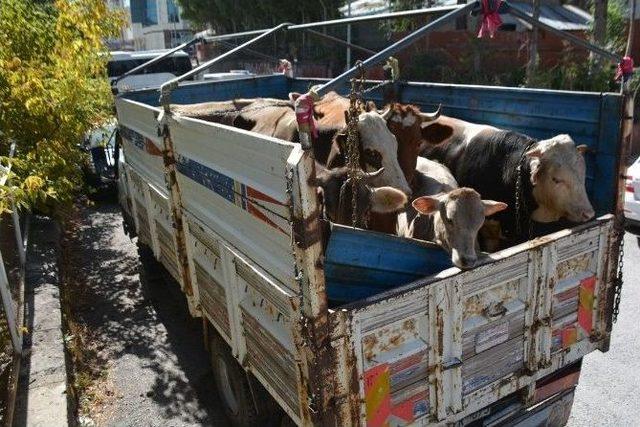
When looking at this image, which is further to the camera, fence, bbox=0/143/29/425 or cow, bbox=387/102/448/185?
cow, bbox=387/102/448/185

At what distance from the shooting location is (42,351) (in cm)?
528

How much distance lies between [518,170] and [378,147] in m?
1.20

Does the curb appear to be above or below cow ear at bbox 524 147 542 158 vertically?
below

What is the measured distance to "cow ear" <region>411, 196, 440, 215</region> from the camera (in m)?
3.94

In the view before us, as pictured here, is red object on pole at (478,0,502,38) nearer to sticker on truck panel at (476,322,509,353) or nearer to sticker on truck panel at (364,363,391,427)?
sticker on truck panel at (476,322,509,353)

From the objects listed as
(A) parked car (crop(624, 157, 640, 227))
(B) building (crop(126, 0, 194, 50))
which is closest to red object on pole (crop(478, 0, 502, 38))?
(A) parked car (crop(624, 157, 640, 227))

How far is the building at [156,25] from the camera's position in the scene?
61.0m

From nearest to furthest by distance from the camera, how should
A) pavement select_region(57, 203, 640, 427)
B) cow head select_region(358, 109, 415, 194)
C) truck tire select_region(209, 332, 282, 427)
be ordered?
truck tire select_region(209, 332, 282, 427)
cow head select_region(358, 109, 415, 194)
pavement select_region(57, 203, 640, 427)

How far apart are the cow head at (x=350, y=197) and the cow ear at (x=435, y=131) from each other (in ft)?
4.38

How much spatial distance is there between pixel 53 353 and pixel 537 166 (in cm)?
456

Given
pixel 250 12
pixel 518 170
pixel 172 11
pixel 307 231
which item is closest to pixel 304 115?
pixel 307 231

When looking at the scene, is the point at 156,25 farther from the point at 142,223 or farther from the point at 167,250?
the point at 167,250

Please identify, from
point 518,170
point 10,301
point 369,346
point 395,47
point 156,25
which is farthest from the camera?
point 156,25

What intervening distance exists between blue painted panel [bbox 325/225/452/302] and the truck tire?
1228 millimetres
